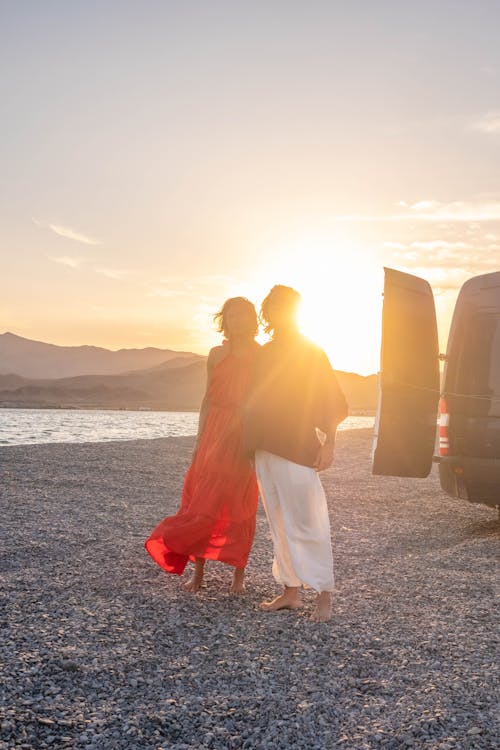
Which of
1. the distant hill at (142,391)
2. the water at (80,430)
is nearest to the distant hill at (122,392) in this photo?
the distant hill at (142,391)

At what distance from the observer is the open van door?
7543mm

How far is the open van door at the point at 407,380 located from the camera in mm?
7543

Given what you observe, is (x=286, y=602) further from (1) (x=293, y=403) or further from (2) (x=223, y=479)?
(1) (x=293, y=403)

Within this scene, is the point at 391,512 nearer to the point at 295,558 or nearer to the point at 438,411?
the point at 438,411

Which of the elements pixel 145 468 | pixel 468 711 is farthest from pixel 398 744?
pixel 145 468

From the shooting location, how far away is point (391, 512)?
10.9 meters

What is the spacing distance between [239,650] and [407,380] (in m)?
4.12

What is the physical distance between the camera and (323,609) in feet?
16.7

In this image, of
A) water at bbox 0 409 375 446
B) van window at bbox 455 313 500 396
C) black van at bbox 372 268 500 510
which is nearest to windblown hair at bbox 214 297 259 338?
black van at bbox 372 268 500 510

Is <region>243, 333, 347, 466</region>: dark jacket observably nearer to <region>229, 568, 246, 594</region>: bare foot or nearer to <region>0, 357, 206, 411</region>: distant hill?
<region>229, 568, 246, 594</region>: bare foot

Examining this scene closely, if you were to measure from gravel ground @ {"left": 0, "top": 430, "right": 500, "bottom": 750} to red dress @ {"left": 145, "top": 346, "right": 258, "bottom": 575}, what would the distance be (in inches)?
14.9

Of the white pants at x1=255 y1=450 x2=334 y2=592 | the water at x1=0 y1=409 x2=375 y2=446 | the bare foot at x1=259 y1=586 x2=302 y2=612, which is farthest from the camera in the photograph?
the water at x1=0 y1=409 x2=375 y2=446

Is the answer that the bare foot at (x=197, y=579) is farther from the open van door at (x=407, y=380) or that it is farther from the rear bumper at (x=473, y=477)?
the rear bumper at (x=473, y=477)

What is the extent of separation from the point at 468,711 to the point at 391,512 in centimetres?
725
